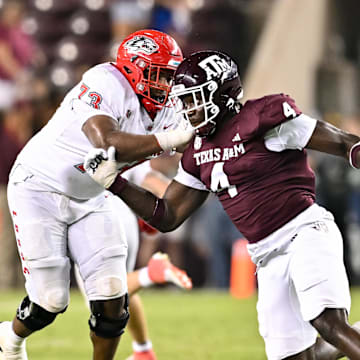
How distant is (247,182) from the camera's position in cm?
414

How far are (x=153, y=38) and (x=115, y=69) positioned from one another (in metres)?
0.25

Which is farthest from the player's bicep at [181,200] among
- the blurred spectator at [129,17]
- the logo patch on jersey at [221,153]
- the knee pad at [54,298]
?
the blurred spectator at [129,17]

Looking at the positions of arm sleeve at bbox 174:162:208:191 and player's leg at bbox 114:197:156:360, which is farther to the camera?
player's leg at bbox 114:197:156:360

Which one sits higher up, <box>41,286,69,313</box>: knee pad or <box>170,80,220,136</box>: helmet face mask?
<box>170,80,220,136</box>: helmet face mask

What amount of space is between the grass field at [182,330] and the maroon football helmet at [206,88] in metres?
2.38

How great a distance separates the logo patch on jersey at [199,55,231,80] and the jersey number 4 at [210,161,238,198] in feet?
1.32

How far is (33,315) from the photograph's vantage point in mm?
4586

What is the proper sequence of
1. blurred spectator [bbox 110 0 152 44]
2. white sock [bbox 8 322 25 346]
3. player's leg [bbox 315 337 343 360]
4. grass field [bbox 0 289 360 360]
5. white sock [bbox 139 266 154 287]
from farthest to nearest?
blurred spectator [bbox 110 0 152 44] → grass field [bbox 0 289 360 360] → white sock [bbox 139 266 154 287] → white sock [bbox 8 322 25 346] → player's leg [bbox 315 337 343 360]

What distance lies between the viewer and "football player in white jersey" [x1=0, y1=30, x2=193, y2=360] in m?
4.46

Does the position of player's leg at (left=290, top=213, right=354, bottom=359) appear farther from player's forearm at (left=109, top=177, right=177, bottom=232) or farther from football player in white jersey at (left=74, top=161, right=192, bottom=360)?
football player in white jersey at (left=74, top=161, right=192, bottom=360)

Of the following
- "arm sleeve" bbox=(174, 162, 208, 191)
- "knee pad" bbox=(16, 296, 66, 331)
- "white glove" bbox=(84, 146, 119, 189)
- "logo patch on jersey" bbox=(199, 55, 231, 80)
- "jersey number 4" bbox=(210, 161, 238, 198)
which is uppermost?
"logo patch on jersey" bbox=(199, 55, 231, 80)

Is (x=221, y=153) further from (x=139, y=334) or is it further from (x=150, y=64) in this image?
(x=139, y=334)

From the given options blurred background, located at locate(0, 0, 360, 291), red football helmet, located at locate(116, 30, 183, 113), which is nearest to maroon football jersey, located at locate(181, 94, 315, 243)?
red football helmet, located at locate(116, 30, 183, 113)

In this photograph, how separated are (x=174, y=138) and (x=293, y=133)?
1.75ft
